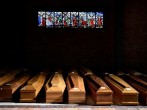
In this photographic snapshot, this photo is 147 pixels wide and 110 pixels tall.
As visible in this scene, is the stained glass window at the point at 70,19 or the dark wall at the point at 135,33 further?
the dark wall at the point at 135,33

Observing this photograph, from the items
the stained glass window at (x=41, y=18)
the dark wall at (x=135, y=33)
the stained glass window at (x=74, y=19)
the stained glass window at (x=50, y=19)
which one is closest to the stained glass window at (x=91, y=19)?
the stained glass window at (x=74, y=19)

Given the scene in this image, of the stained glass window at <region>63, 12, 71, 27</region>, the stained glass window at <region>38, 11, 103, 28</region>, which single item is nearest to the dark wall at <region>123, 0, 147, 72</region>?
the stained glass window at <region>38, 11, 103, 28</region>

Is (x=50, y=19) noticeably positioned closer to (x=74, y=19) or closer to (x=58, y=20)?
(x=58, y=20)

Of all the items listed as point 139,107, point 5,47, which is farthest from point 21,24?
point 139,107

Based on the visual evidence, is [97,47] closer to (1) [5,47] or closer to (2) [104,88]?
(1) [5,47]

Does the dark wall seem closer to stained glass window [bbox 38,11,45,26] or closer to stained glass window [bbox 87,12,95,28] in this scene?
stained glass window [bbox 87,12,95,28]

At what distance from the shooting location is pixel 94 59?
358 inches

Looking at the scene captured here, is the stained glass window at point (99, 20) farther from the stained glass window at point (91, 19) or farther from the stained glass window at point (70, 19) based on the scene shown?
the stained glass window at point (91, 19)

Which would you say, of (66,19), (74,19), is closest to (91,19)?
(74,19)

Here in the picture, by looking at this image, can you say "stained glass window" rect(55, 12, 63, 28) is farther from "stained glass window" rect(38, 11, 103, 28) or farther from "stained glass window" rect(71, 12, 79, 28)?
"stained glass window" rect(71, 12, 79, 28)

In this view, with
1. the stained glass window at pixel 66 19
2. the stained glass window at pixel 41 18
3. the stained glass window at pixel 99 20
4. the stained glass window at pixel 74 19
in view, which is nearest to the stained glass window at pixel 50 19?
the stained glass window at pixel 41 18

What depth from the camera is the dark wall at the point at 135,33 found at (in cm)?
909

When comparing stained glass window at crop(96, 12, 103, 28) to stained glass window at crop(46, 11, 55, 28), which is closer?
stained glass window at crop(46, 11, 55, 28)

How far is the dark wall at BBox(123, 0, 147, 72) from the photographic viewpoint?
9094 millimetres
